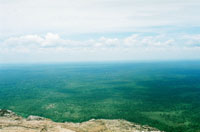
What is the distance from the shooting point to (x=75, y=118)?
71.7 meters

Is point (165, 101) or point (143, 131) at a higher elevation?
point (143, 131)

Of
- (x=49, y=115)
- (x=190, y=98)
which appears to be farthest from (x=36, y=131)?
(x=190, y=98)

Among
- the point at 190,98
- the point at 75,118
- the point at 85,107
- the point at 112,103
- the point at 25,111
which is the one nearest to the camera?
the point at 75,118

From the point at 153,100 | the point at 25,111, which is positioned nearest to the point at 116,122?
the point at 25,111

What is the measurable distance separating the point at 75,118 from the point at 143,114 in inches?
1077

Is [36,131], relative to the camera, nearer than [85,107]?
Yes

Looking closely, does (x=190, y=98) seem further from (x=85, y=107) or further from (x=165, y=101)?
(x=85, y=107)

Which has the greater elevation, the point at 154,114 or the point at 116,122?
the point at 116,122

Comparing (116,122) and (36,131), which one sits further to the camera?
(116,122)

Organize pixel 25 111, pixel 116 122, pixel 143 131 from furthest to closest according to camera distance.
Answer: pixel 25 111, pixel 116 122, pixel 143 131

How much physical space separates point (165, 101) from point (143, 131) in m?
64.0

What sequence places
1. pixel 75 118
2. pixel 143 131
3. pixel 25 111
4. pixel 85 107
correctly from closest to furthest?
pixel 143 131
pixel 75 118
pixel 25 111
pixel 85 107

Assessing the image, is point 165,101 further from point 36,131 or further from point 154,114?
point 36,131

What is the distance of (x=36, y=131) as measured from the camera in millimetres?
31922
